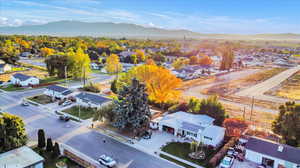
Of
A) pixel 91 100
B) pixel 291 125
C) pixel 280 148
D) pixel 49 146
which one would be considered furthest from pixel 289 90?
pixel 49 146

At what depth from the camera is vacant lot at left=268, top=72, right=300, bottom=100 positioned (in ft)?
153

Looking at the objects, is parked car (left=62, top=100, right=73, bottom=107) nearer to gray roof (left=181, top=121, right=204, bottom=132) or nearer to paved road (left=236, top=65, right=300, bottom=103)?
gray roof (left=181, top=121, right=204, bottom=132)

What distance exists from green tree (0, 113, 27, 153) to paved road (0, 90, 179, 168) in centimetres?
431

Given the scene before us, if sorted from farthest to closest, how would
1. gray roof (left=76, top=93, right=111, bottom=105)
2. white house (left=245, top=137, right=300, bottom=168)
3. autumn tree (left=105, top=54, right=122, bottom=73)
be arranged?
autumn tree (left=105, top=54, right=122, bottom=73), gray roof (left=76, top=93, right=111, bottom=105), white house (left=245, top=137, right=300, bottom=168)

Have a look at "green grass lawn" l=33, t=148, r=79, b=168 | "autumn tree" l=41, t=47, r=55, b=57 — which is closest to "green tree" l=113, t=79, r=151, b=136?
"green grass lawn" l=33, t=148, r=79, b=168

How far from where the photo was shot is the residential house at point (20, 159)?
1683cm

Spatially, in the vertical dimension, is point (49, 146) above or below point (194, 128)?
below

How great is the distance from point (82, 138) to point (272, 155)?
66.3 ft

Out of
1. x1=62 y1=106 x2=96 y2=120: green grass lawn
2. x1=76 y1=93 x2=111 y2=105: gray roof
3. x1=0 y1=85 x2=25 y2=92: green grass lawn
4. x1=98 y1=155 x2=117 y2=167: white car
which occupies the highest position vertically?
x1=76 y1=93 x2=111 y2=105: gray roof

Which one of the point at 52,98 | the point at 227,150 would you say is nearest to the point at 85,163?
the point at 227,150

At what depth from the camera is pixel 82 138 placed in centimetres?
2411

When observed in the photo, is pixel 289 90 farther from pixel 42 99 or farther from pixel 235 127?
pixel 42 99

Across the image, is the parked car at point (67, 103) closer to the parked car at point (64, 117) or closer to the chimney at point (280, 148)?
the parked car at point (64, 117)

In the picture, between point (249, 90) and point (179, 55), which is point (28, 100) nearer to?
point (249, 90)
